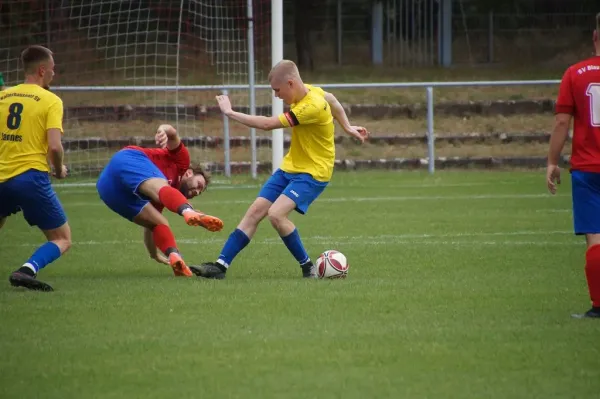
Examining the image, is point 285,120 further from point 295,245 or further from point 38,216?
point 38,216

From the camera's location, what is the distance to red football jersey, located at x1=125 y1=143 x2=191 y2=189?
10320 mm

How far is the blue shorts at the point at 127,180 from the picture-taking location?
9.91m

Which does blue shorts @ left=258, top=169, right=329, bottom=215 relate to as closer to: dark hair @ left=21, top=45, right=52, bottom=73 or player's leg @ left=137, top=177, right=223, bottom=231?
player's leg @ left=137, top=177, right=223, bottom=231

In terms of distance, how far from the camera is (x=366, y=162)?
76.9 ft

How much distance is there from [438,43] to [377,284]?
24103 millimetres

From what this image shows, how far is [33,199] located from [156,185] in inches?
44.4

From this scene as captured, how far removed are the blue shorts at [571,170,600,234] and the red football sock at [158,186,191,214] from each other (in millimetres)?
3148

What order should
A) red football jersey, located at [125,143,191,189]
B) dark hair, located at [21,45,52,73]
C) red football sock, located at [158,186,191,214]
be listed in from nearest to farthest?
dark hair, located at [21,45,52,73], red football sock, located at [158,186,191,214], red football jersey, located at [125,143,191,189]

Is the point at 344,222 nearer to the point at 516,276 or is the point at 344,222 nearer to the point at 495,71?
the point at 516,276

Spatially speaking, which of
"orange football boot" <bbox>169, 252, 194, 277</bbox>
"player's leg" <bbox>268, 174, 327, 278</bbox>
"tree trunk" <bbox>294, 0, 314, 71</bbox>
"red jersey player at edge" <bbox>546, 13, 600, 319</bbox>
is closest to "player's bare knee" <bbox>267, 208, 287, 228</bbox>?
"player's leg" <bbox>268, 174, 327, 278</bbox>

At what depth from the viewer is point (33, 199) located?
9070mm

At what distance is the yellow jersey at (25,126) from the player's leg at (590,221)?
12.5 feet

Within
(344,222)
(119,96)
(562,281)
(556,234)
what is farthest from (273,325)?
(119,96)

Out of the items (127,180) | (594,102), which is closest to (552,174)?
(594,102)
